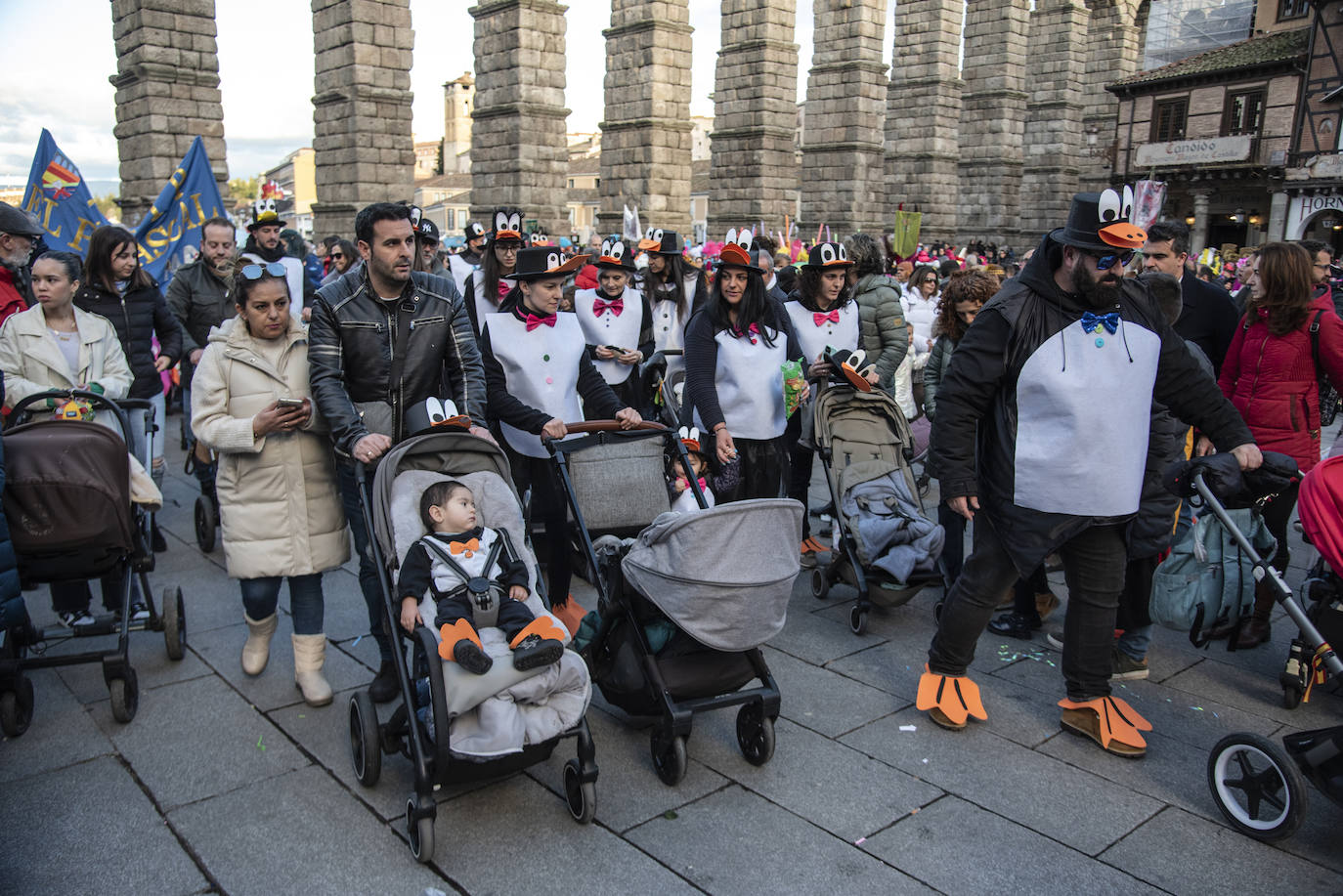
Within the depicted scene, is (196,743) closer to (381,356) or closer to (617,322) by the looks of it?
(381,356)

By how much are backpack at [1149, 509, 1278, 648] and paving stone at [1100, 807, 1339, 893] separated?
3.51ft

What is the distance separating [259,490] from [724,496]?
2.66 meters

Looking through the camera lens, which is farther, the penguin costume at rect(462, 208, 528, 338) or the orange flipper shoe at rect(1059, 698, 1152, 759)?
the penguin costume at rect(462, 208, 528, 338)

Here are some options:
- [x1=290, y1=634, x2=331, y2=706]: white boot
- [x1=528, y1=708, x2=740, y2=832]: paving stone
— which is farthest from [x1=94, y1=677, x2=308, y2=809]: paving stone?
[x1=528, y1=708, x2=740, y2=832]: paving stone

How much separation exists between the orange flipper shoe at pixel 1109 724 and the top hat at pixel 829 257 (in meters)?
3.05

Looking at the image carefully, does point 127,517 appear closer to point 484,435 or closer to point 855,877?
point 484,435

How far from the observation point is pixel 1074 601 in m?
4.18

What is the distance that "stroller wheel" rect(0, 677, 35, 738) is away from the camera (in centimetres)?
399

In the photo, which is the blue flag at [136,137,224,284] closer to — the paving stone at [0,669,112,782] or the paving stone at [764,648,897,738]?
the paving stone at [0,669,112,782]

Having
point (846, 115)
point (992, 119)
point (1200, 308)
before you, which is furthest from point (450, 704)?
point (992, 119)

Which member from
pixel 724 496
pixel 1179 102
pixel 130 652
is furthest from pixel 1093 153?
pixel 130 652

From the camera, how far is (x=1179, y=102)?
36094mm

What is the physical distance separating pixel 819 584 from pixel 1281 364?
272 centimetres

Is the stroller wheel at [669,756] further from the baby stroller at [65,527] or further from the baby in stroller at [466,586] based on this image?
the baby stroller at [65,527]
